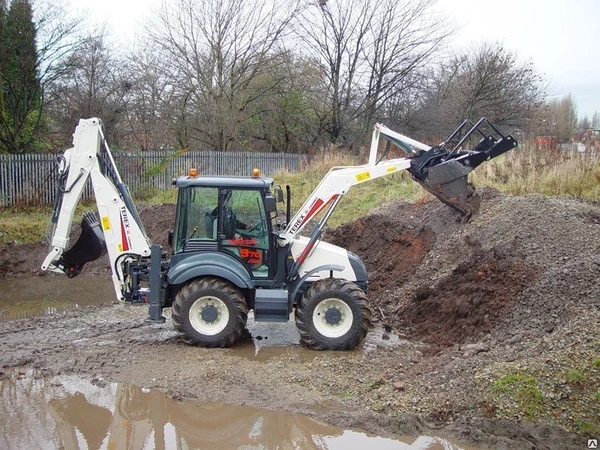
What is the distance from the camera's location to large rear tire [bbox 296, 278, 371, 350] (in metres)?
8.12

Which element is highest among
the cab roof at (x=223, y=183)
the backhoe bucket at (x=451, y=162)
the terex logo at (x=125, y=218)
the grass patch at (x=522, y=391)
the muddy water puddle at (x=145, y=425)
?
the backhoe bucket at (x=451, y=162)

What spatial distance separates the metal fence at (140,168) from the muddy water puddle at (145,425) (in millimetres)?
8478

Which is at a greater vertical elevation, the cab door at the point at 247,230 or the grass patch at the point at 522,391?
the cab door at the point at 247,230

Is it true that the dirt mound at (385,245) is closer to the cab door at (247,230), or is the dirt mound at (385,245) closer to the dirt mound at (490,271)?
the dirt mound at (490,271)

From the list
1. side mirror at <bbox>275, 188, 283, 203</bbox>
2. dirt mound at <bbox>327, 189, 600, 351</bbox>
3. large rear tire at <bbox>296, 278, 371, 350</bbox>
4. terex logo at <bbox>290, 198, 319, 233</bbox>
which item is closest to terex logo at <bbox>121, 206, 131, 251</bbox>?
side mirror at <bbox>275, 188, 283, 203</bbox>

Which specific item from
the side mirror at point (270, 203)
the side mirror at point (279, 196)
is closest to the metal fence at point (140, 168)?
the side mirror at point (279, 196)

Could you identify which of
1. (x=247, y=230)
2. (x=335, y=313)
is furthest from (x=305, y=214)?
(x=335, y=313)

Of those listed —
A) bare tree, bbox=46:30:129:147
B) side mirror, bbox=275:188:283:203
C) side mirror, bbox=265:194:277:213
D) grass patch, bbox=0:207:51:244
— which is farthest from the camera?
bare tree, bbox=46:30:129:147

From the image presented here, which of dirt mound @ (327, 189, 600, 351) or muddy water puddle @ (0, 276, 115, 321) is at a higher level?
dirt mound @ (327, 189, 600, 351)

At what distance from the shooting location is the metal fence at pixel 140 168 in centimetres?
1864

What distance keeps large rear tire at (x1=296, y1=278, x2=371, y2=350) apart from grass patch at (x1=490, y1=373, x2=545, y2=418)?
2.40 metres

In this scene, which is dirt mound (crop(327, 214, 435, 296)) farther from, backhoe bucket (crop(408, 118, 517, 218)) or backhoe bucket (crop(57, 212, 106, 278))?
backhoe bucket (crop(57, 212, 106, 278))

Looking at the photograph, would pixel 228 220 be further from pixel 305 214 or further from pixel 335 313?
pixel 335 313

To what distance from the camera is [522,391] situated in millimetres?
5852
